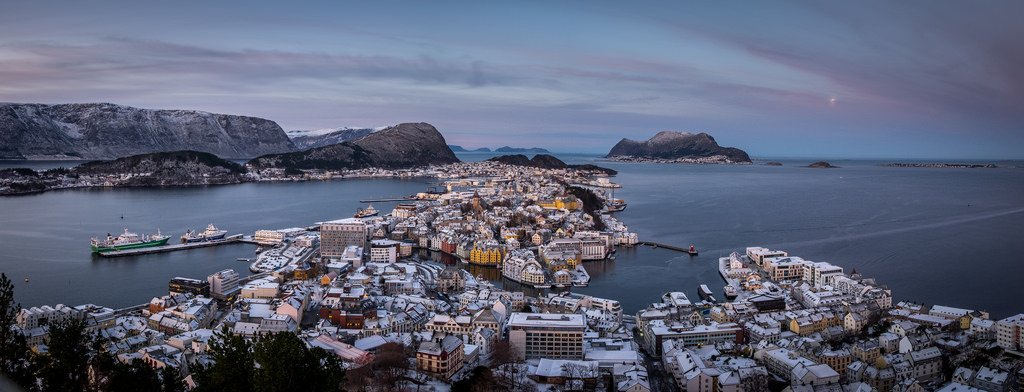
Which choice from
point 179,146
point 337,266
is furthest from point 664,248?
point 179,146

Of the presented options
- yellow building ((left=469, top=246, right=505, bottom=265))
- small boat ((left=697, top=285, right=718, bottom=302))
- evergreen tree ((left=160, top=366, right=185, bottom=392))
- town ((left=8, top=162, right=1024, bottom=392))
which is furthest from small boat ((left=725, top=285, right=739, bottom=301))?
evergreen tree ((left=160, top=366, right=185, bottom=392))

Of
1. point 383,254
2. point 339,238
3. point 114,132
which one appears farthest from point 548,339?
point 114,132

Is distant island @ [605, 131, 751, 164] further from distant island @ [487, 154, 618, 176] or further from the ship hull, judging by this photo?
the ship hull

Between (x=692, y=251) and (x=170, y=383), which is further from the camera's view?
(x=692, y=251)

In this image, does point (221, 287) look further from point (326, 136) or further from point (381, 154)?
point (326, 136)

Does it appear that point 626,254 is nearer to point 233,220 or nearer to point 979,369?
point 979,369

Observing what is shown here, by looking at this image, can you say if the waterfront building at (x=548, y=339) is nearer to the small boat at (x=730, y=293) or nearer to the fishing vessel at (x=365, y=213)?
the small boat at (x=730, y=293)
